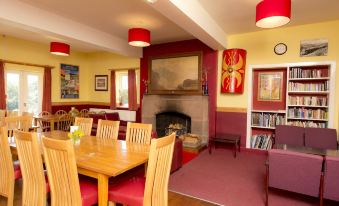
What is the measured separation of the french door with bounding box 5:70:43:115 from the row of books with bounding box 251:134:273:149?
612 cm

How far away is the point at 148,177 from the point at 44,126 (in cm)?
494

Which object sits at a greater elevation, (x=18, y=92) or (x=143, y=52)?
(x=143, y=52)

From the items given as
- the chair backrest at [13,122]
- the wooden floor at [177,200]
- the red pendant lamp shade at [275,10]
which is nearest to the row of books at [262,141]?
the wooden floor at [177,200]

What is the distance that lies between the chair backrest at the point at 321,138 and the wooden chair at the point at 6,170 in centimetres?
437

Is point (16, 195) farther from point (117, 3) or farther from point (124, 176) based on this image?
point (117, 3)

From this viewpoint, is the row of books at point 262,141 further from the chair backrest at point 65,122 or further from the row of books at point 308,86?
the chair backrest at point 65,122

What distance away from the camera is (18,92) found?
18.7ft

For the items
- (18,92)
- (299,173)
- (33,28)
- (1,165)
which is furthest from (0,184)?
(18,92)

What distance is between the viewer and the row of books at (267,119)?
4.32m

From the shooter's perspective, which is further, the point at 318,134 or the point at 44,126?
the point at 44,126

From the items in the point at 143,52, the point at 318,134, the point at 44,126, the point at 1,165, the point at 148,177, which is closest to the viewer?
the point at 148,177

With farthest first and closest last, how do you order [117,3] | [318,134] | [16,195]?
[318,134] → [117,3] → [16,195]

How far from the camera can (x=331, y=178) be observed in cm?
193

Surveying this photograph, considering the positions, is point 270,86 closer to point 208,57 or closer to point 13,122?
point 208,57
